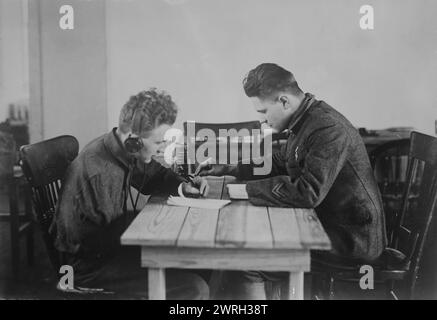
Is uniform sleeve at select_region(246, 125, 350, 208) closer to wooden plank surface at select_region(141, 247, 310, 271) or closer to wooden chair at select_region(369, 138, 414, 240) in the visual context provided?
wooden plank surface at select_region(141, 247, 310, 271)

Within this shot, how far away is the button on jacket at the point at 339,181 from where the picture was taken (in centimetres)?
227

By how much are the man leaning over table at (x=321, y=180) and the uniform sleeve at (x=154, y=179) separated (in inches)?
17.1

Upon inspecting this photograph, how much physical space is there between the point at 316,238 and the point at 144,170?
1.06m

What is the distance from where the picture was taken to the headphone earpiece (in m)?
2.38

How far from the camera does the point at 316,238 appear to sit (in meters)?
1.85

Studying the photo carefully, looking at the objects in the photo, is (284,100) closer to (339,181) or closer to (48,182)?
(339,181)

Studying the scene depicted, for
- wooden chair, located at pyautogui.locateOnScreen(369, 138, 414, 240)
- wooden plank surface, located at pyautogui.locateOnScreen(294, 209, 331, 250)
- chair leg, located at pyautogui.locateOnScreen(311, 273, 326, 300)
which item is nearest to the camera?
wooden plank surface, located at pyautogui.locateOnScreen(294, 209, 331, 250)

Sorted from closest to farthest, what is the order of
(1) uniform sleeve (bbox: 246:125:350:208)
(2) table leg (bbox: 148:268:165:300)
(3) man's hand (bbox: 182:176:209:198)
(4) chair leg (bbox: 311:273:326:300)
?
(2) table leg (bbox: 148:268:165:300) < (1) uniform sleeve (bbox: 246:125:350:208) < (3) man's hand (bbox: 182:176:209:198) < (4) chair leg (bbox: 311:273:326:300)

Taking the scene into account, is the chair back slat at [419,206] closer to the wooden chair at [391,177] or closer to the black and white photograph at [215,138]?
the black and white photograph at [215,138]

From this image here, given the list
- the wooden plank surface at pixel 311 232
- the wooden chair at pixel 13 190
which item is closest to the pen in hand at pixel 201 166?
the wooden plank surface at pixel 311 232

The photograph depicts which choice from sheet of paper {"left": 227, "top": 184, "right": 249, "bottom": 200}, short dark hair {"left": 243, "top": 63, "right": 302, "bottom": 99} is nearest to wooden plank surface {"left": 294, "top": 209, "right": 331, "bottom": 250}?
sheet of paper {"left": 227, "top": 184, "right": 249, "bottom": 200}

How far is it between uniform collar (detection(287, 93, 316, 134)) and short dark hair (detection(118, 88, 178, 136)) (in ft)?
1.95
